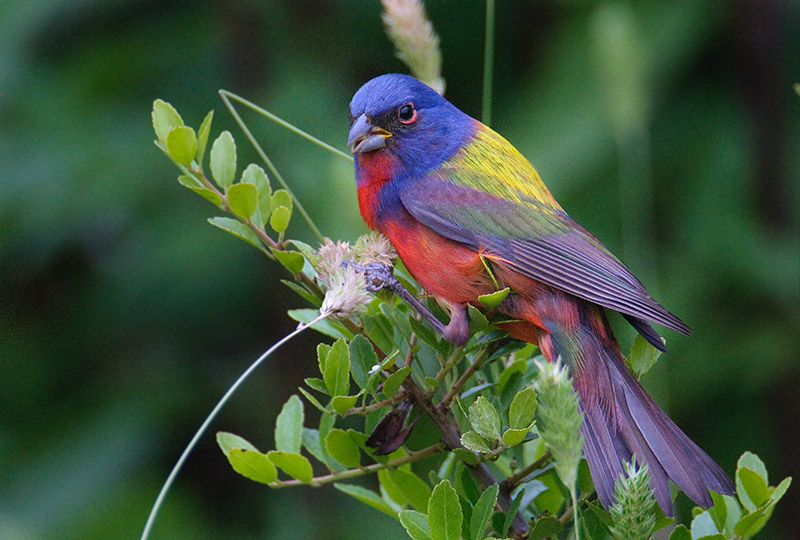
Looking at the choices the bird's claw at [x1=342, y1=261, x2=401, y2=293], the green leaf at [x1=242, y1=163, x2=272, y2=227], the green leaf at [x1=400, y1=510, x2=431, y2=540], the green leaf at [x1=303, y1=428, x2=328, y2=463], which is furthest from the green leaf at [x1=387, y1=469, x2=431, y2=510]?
the green leaf at [x1=242, y1=163, x2=272, y2=227]

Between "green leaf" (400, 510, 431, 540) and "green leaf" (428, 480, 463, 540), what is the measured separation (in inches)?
2.0

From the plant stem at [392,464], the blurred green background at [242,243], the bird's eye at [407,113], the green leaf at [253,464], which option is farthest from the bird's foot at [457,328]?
the blurred green background at [242,243]

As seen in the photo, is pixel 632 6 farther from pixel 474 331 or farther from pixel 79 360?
pixel 79 360

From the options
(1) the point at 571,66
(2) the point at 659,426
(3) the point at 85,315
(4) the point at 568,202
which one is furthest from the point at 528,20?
(2) the point at 659,426

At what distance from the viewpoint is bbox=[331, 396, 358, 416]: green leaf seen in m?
1.68

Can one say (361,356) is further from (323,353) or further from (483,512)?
(483,512)

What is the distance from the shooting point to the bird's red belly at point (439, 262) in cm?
215

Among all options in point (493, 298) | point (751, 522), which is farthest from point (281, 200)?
point (751, 522)

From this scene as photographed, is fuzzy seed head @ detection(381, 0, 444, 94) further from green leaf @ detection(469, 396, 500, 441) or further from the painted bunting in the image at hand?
green leaf @ detection(469, 396, 500, 441)

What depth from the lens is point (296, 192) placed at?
396cm

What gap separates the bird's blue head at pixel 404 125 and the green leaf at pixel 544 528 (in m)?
1.22

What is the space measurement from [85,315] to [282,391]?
0.99 meters

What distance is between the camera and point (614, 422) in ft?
6.64

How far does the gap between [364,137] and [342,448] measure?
984 mm
